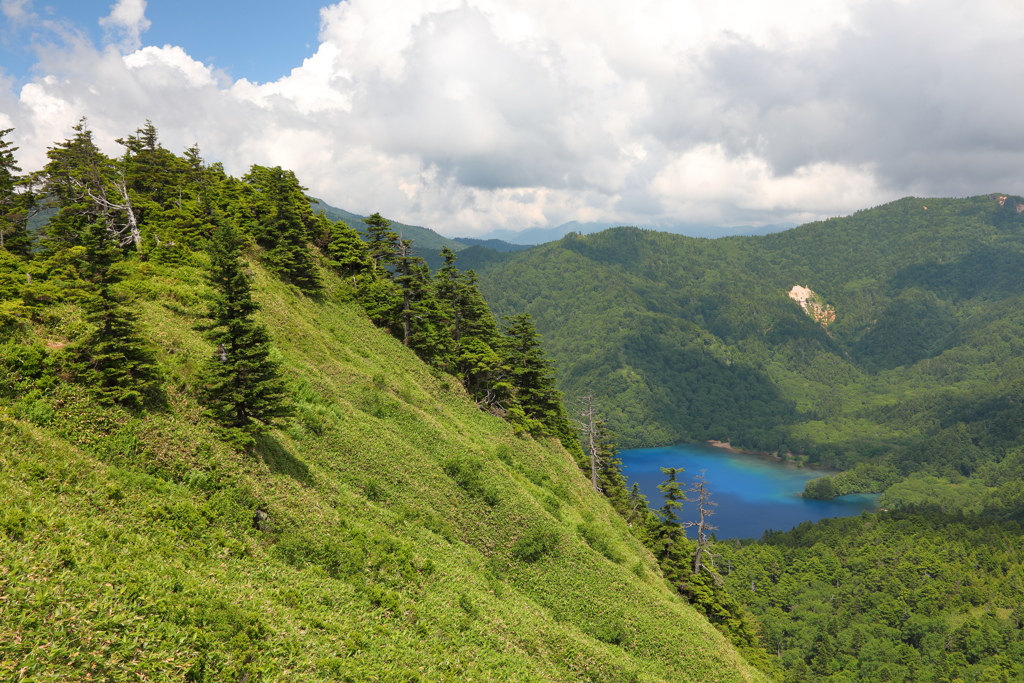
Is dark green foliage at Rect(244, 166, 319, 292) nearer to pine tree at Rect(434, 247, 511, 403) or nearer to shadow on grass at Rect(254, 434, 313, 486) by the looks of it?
pine tree at Rect(434, 247, 511, 403)

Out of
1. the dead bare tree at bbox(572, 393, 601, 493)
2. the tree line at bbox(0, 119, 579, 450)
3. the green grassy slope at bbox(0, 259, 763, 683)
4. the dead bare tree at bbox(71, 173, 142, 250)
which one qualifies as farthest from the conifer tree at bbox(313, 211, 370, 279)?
the dead bare tree at bbox(572, 393, 601, 493)

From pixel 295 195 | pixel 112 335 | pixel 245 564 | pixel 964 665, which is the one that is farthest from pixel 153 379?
pixel 964 665

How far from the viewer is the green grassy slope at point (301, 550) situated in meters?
11.7

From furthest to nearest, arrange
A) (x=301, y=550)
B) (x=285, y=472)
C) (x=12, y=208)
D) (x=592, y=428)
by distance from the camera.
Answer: (x=592, y=428) < (x=12, y=208) < (x=285, y=472) < (x=301, y=550)

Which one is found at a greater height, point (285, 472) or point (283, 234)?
point (283, 234)

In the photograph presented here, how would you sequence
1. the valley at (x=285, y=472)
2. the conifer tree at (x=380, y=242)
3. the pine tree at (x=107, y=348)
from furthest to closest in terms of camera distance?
the conifer tree at (x=380, y=242), the pine tree at (x=107, y=348), the valley at (x=285, y=472)

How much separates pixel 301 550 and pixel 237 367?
27.0 ft

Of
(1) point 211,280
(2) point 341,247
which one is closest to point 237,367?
(1) point 211,280

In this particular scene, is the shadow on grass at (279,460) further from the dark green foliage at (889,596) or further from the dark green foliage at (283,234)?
the dark green foliage at (889,596)

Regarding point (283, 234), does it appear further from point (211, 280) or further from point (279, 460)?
point (279, 460)

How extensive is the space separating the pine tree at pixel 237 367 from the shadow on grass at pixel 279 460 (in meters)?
1.02

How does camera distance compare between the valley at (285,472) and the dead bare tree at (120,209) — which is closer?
the valley at (285,472)

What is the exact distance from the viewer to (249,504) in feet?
61.8

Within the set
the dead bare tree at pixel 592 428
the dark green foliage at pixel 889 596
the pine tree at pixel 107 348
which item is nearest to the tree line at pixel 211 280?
the pine tree at pixel 107 348
